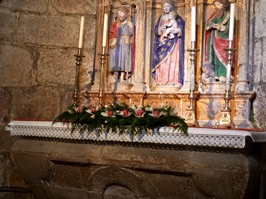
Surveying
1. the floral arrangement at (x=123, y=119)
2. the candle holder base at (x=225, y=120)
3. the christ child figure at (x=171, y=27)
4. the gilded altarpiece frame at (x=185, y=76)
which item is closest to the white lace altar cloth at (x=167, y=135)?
the floral arrangement at (x=123, y=119)

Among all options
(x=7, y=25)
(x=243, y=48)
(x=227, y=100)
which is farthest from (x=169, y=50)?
(x=7, y=25)

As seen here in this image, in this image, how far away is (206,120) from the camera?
4.35 m

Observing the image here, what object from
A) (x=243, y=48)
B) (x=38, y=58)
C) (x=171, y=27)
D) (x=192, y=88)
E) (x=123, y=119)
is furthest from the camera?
(x=38, y=58)

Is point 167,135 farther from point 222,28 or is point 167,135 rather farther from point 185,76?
point 222,28

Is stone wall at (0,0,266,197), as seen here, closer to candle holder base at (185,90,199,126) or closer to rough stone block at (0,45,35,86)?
rough stone block at (0,45,35,86)

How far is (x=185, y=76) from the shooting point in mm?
4531

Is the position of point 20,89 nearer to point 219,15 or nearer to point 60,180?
point 60,180

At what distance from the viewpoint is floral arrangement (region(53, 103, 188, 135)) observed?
351cm

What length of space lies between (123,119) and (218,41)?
1.55m

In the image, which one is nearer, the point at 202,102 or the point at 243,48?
the point at 243,48

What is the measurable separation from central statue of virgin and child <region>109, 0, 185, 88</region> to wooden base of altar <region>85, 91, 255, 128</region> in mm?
167

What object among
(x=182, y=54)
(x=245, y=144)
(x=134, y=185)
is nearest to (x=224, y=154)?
(x=245, y=144)

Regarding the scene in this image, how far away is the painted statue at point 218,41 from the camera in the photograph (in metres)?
4.41

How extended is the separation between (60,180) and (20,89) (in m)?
1.42
